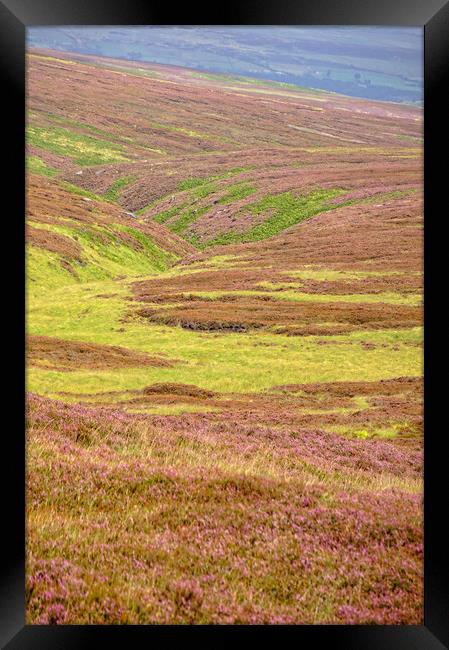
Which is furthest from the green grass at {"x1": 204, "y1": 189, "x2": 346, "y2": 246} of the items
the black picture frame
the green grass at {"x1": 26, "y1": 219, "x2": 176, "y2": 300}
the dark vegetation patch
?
the black picture frame

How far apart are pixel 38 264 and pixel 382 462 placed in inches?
1982

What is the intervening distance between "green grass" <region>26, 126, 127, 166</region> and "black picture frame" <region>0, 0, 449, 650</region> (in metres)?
148

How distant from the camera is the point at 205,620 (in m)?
7.43

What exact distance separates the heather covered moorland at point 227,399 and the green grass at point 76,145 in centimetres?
3666

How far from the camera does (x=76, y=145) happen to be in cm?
16612

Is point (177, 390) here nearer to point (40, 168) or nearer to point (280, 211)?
point (280, 211)

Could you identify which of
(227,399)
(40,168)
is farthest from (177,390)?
(40,168)

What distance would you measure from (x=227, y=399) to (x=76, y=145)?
143m

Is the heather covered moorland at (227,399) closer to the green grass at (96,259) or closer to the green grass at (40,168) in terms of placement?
the green grass at (96,259)

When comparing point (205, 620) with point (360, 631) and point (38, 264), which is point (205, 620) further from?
point (38, 264)
